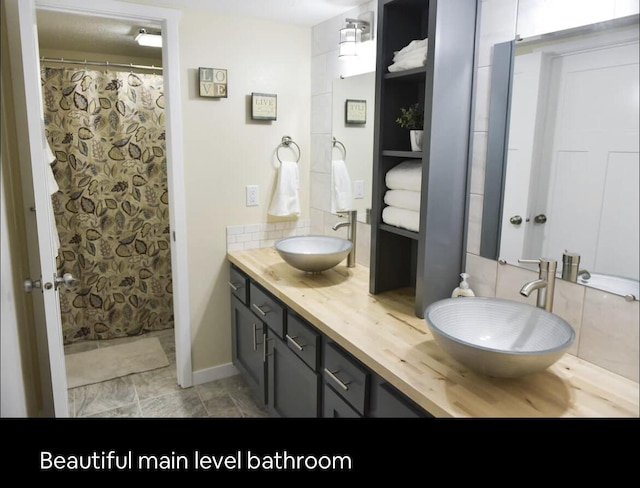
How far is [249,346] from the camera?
101 inches

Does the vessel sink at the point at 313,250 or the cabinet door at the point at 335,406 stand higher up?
the vessel sink at the point at 313,250

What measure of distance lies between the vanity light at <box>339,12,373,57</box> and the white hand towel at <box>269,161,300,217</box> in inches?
28.8

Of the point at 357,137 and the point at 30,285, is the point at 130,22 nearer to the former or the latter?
the point at 357,137

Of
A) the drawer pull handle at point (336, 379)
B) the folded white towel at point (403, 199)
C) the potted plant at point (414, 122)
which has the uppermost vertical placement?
the potted plant at point (414, 122)

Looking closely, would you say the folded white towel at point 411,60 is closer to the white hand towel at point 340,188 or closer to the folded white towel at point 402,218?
the folded white towel at point 402,218

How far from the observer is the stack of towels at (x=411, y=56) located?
1.66 meters

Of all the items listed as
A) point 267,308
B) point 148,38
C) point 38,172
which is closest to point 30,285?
point 38,172

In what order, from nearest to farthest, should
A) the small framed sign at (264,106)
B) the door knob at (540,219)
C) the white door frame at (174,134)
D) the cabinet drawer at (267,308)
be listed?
the door knob at (540,219) → the cabinet drawer at (267,308) → the white door frame at (174,134) → the small framed sign at (264,106)

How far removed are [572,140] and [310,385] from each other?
4.17ft

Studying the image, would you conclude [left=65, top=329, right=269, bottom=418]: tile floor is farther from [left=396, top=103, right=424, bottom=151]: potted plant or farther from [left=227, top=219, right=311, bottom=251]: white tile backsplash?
[left=396, top=103, right=424, bottom=151]: potted plant

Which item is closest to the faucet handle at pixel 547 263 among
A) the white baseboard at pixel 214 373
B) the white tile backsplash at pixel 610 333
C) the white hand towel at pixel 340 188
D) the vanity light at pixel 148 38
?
the white tile backsplash at pixel 610 333

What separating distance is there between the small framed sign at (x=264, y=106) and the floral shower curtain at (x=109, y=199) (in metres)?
1.13

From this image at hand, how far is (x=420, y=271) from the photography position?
1.72m
